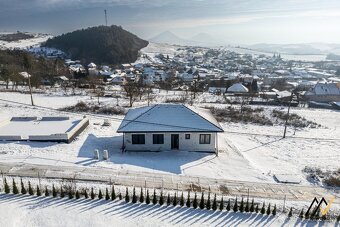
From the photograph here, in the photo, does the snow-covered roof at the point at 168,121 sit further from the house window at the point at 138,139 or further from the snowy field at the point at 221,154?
the snowy field at the point at 221,154

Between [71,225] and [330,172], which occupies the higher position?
[71,225]

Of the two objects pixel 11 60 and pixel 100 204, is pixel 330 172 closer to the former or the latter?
pixel 100 204

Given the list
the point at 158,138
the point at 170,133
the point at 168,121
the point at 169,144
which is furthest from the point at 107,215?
the point at 168,121

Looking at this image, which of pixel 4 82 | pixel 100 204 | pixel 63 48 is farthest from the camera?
pixel 63 48

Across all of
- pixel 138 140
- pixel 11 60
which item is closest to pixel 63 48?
pixel 11 60

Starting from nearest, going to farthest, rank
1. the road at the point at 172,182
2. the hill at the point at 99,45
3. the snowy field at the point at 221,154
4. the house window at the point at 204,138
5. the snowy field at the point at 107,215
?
the snowy field at the point at 107,215 < the road at the point at 172,182 < the snowy field at the point at 221,154 < the house window at the point at 204,138 < the hill at the point at 99,45

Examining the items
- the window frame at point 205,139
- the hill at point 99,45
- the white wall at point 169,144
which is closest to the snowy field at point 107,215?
the white wall at point 169,144

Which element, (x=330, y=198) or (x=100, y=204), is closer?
(x=100, y=204)

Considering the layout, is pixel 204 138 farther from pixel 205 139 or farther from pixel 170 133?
pixel 170 133
